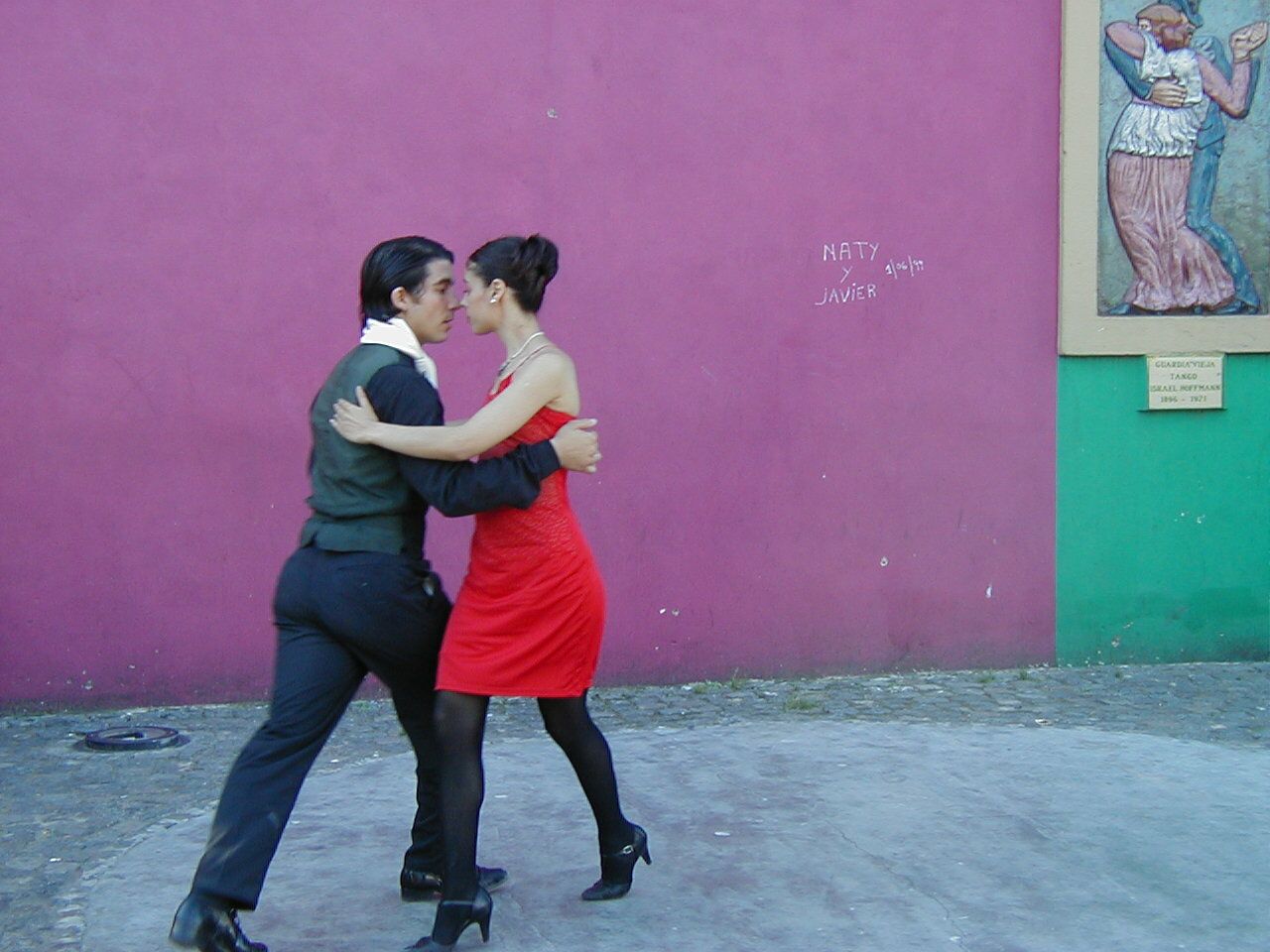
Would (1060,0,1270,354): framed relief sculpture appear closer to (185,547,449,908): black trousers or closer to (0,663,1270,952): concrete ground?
(0,663,1270,952): concrete ground

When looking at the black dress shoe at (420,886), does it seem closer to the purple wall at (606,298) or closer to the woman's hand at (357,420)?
the woman's hand at (357,420)

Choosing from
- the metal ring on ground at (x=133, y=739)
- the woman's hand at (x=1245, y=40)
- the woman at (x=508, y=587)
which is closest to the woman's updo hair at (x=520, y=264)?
the woman at (x=508, y=587)

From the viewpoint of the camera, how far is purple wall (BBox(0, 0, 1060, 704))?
656cm

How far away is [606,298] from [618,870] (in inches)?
123

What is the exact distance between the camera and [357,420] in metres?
3.95

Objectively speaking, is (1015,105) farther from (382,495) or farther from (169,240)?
(382,495)

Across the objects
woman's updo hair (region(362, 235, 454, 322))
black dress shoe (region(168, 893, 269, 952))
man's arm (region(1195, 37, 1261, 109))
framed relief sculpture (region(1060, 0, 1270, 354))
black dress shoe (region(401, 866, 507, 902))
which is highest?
man's arm (region(1195, 37, 1261, 109))

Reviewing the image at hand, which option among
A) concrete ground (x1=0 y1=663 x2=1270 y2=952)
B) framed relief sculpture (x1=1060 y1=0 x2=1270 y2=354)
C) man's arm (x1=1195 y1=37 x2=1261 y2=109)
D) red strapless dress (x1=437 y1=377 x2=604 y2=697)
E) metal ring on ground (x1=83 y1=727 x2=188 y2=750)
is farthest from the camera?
man's arm (x1=1195 y1=37 x2=1261 y2=109)

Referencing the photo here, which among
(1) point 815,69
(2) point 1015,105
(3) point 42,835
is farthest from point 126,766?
(2) point 1015,105

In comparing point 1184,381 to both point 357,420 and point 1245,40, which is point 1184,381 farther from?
point 357,420

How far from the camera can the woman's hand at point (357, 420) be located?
12.9 ft

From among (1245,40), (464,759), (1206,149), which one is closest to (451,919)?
(464,759)

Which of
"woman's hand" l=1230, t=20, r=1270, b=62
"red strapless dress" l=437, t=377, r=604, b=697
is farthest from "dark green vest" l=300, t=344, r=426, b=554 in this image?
"woman's hand" l=1230, t=20, r=1270, b=62

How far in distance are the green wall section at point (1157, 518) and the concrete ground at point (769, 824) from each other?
1.41 feet
